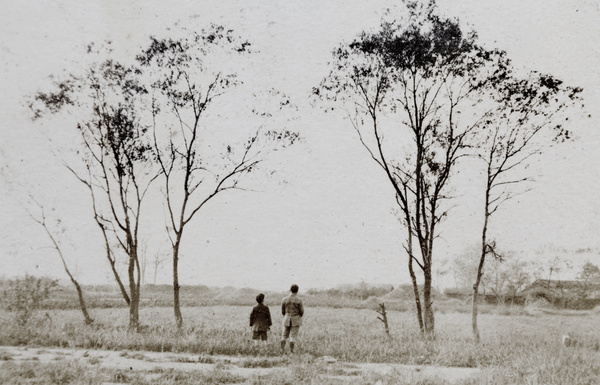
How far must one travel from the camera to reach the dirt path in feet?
30.2

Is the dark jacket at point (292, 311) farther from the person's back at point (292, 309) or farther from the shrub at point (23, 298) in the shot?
the shrub at point (23, 298)

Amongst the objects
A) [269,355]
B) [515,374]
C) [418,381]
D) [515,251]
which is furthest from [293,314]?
[515,251]

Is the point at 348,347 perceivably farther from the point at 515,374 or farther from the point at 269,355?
the point at 515,374

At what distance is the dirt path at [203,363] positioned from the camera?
922cm

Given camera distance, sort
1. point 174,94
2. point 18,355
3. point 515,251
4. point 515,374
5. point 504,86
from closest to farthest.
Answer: point 515,374 < point 18,355 < point 504,86 < point 174,94 < point 515,251

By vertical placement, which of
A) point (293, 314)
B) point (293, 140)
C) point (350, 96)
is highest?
point (350, 96)

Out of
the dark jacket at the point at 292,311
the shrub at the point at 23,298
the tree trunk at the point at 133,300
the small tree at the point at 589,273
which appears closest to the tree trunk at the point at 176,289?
the tree trunk at the point at 133,300

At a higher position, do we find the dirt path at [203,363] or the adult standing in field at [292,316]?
the adult standing in field at [292,316]

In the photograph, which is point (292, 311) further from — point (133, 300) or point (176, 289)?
point (133, 300)

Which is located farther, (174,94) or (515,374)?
(174,94)

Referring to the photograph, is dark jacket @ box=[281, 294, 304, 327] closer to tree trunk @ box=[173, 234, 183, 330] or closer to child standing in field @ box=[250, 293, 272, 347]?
child standing in field @ box=[250, 293, 272, 347]

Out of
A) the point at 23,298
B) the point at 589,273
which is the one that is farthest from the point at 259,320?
the point at 589,273

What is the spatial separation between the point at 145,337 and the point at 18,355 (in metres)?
3.12

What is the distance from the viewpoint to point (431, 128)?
1855 centimetres
